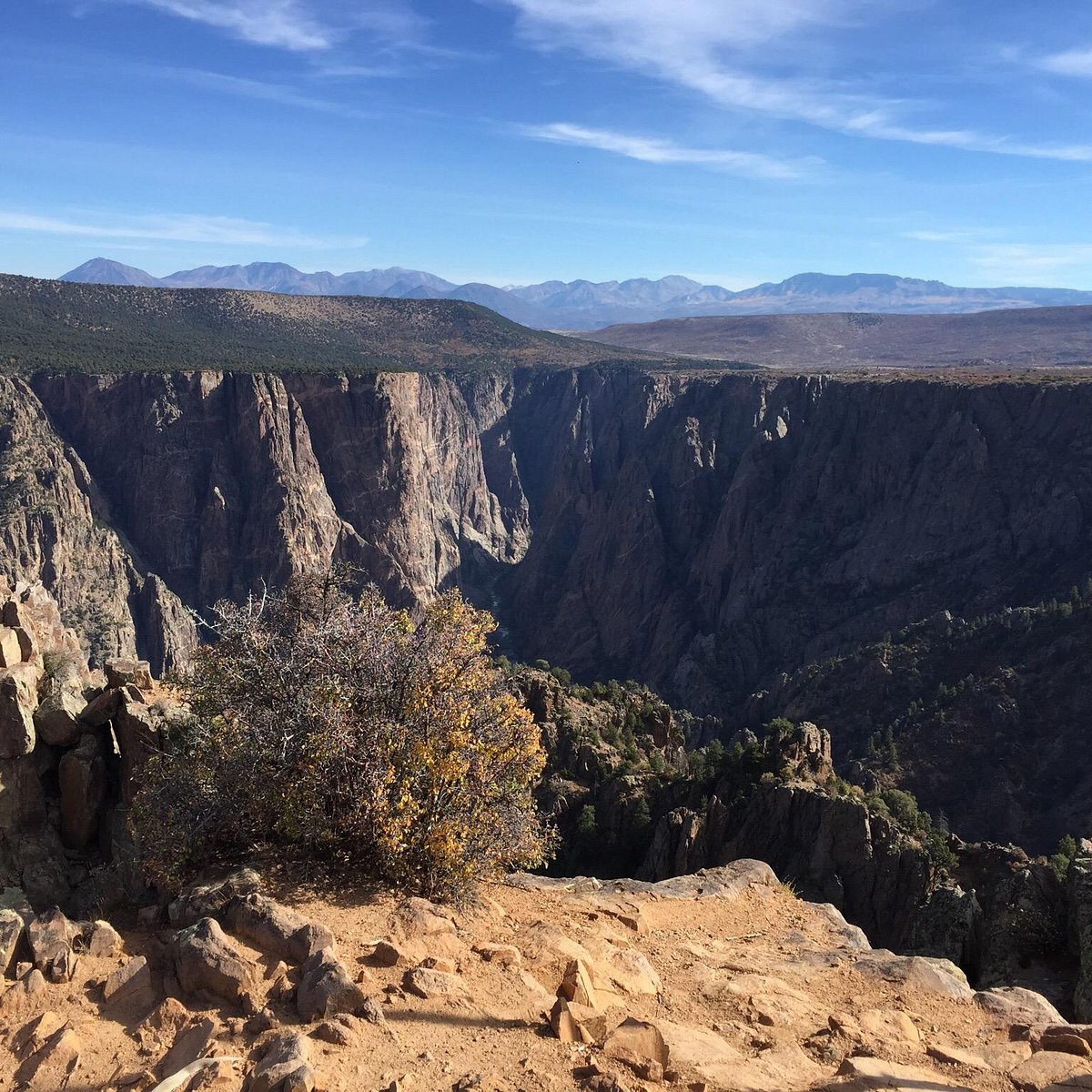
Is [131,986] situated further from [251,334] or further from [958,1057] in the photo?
[251,334]

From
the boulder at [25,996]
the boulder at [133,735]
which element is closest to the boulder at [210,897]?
the boulder at [25,996]

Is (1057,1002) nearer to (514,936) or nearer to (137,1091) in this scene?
(514,936)

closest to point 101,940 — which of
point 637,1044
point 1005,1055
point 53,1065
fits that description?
point 53,1065

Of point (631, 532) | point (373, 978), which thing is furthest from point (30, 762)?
point (631, 532)

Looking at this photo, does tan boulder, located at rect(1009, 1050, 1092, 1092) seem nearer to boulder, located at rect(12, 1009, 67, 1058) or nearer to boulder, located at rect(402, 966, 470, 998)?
boulder, located at rect(402, 966, 470, 998)

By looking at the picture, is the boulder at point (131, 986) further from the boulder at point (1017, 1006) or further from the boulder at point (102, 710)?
the boulder at point (1017, 1006)

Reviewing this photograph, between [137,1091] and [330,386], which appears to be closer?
[137,1091]

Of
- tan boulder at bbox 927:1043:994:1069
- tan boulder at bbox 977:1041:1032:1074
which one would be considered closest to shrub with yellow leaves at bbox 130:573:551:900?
tan boulder at bbox 927:1043:994:1069
